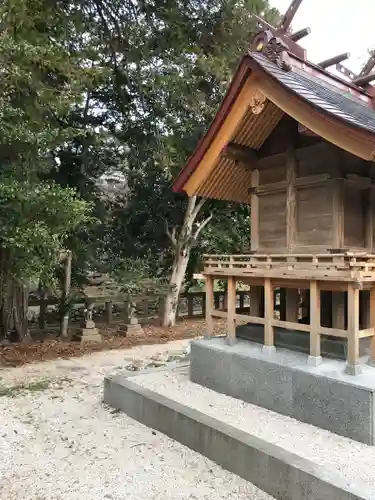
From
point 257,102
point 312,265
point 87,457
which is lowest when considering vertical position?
point 87,457

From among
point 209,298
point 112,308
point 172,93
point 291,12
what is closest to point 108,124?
point 172,93

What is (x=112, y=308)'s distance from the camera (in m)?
12.5

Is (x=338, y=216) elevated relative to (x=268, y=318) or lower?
elevated

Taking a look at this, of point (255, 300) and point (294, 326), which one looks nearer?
point (294, 326)

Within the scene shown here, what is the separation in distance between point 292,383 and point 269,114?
3510 millimetres

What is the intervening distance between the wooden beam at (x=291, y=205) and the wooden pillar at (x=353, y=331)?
130 cm

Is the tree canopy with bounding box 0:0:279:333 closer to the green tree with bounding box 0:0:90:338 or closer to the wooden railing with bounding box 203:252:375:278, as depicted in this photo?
the green tree with bounding box 0:0:90:338

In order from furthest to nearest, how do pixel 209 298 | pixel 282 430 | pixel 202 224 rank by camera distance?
pixel 202 224
pixel 209 298
pixel 282 430

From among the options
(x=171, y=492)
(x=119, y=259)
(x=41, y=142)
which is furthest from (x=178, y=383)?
(x=119, y=259)

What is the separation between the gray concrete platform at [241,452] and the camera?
11.2 feet

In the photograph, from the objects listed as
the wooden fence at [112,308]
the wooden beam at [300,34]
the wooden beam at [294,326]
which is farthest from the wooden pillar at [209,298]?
the wooden fence at [112,308]

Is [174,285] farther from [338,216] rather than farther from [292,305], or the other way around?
[338,216]

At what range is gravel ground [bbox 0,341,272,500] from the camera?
3.86m

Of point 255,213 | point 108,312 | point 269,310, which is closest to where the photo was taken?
point 269,310
